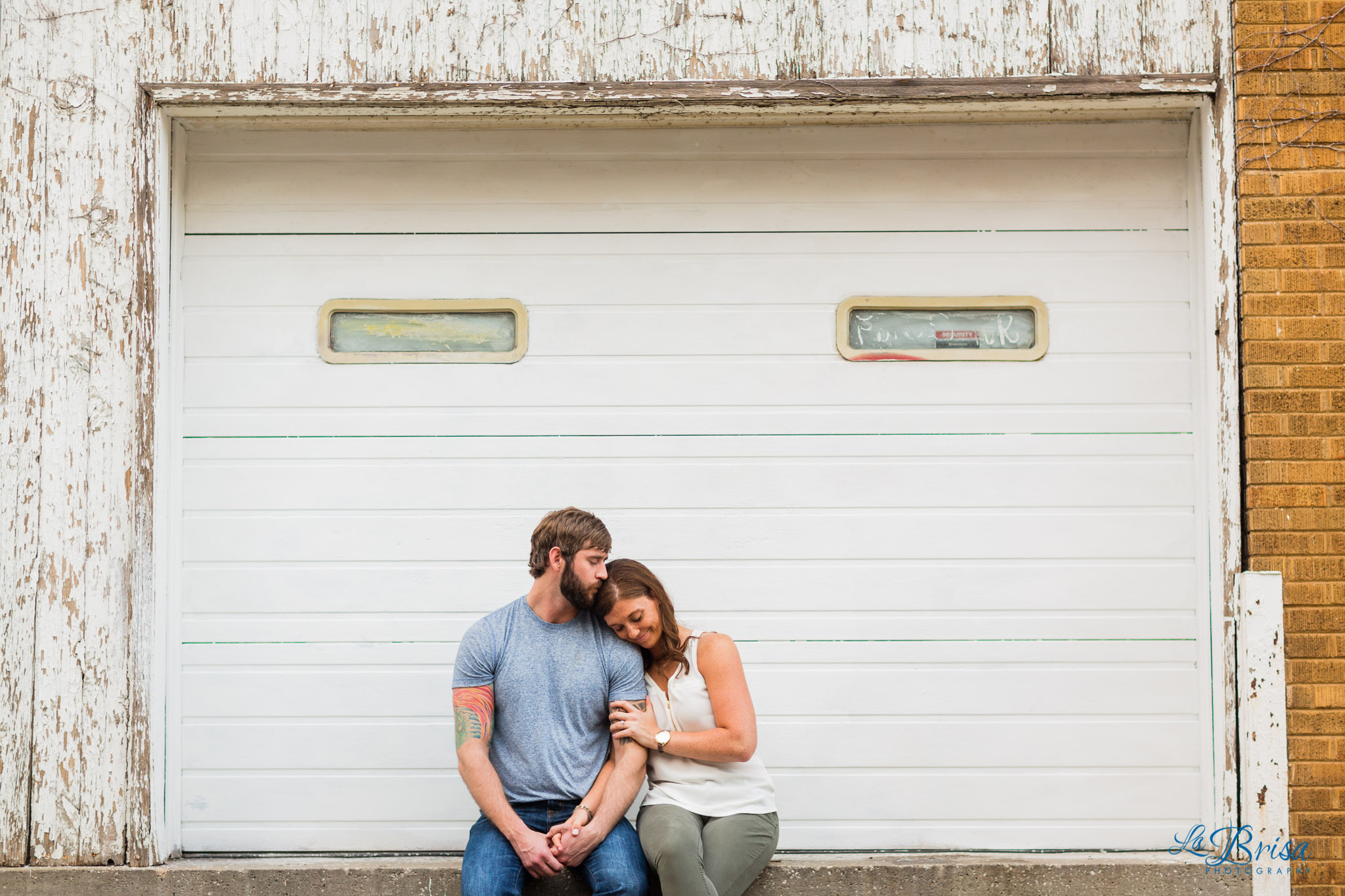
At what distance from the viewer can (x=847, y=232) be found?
3674 millimetres

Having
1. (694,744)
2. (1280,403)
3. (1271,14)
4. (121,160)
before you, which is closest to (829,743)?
(694,744)

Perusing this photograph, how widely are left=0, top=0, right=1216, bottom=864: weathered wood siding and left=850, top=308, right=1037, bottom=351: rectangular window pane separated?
816 mm

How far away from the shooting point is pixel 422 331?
366 centimetres

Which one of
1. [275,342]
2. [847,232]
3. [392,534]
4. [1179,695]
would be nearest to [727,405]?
[847,232]

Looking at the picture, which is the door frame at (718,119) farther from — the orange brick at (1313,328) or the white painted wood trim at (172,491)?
the orange brick at (1313,328)

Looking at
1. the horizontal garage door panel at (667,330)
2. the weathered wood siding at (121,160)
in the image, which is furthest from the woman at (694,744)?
the weathered wood siding at (121,160)

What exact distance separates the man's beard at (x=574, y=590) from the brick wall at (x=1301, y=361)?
2174 mm

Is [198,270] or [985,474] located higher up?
[198,270]

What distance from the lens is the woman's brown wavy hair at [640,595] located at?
119 inches

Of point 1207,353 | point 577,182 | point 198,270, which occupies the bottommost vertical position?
point 1207,353

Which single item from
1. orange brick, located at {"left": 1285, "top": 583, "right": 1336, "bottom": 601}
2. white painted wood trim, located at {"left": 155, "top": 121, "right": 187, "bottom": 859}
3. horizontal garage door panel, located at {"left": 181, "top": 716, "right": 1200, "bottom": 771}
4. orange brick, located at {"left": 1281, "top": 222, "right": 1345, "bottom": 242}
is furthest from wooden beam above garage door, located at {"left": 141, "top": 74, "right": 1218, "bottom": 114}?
horizontal garage door panel, located at {"left": 181, "top": 716, "right": 1200, "bottom": 771}

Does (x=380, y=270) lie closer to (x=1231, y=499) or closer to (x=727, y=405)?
(x=727, y=405)

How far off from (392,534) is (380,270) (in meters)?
0.95

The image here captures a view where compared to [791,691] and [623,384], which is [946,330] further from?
[791,691]
